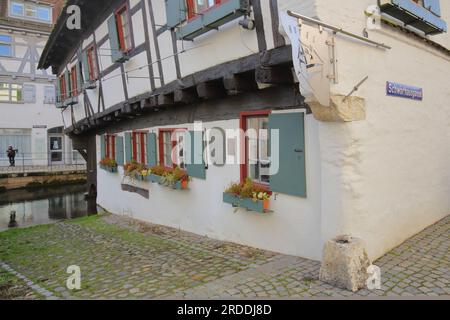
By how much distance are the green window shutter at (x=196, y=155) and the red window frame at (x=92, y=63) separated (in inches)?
199

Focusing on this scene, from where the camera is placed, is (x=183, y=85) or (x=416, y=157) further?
(x=183, y=85)

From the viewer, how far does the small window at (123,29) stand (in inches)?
342

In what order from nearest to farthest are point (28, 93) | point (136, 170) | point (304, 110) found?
point (304, 110) < point (136, 170) < point (28, 93)

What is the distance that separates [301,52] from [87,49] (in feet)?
29.6

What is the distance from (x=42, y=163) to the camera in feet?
78.6

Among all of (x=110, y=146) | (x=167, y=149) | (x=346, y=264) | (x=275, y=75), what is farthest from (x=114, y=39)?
(x=346, y=264)

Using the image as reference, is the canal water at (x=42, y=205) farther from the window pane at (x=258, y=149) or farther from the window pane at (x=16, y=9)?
the window pane at (x=16, y=9)

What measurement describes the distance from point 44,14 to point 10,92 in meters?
5.31

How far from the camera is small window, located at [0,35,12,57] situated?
22.2 metres

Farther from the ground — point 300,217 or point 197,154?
point 197,154

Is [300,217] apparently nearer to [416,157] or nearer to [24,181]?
[416,157]

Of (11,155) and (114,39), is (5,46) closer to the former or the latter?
(11,155)

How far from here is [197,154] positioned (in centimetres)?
702
